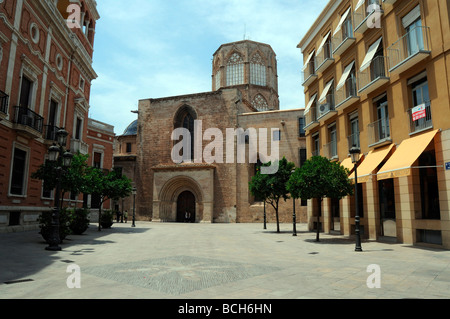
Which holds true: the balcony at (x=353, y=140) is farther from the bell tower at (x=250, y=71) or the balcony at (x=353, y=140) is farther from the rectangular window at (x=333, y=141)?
the bell tower at (x=250, y=71)

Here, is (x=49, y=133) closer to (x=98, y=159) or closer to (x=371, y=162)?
(x=98, y=159)

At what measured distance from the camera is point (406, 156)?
37.5 feet

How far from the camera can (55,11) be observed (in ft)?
62.2

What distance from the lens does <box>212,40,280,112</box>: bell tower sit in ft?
151

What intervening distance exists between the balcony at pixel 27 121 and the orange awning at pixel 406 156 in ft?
54.1

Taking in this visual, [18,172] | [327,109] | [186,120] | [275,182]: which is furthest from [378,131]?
[186,120]

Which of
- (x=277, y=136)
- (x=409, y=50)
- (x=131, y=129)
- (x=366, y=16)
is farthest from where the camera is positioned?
(x=131, y=129)

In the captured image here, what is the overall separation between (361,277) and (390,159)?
295 inches

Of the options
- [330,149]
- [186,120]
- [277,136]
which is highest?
[186,120]

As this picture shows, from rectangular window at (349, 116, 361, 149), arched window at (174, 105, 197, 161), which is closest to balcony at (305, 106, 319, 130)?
rectangular window at (349, 116, 361, 149)

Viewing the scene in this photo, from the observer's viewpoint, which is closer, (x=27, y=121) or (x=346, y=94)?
(x=27, y=121)

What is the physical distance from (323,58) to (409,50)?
790cm

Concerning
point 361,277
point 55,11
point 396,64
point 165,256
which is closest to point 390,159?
point 396,64
